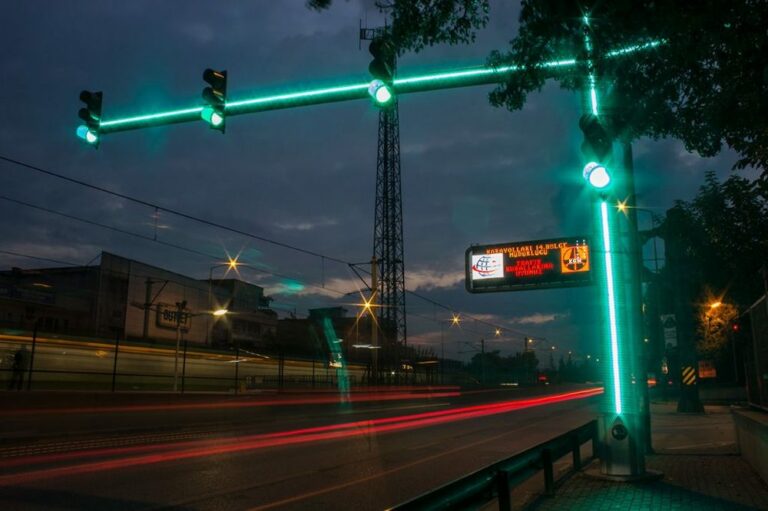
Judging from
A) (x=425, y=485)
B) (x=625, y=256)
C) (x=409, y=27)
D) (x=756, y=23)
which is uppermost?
(x=409, y=27)

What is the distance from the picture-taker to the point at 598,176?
895 centimetres

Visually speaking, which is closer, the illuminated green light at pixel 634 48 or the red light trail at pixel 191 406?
the illuminated green light at pixel 634 48

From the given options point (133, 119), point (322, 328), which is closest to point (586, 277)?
point (133, 119)

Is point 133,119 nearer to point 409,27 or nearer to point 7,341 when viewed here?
point 409,27

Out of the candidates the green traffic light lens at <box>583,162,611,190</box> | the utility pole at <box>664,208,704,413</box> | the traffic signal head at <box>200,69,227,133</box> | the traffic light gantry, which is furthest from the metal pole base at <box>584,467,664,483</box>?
the utility pole at <box>664,208,704,413</box>

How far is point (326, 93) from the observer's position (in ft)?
29.0

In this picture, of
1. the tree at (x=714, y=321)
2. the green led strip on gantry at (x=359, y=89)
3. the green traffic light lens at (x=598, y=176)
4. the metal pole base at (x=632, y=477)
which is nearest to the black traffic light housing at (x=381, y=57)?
the green led strip on gantry at (x=359, y=89)

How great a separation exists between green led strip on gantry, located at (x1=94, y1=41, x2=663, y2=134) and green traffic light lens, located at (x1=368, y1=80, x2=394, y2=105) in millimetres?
220

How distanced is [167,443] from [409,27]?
41.6 feet

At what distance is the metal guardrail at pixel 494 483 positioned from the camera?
491cm

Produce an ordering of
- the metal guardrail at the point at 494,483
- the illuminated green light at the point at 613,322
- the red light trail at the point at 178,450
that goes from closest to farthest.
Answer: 1. the metal guardrail at the point at 494,483
2. the illuminated green light at the point at 613,322
3. the red light trail at the point at 178,450

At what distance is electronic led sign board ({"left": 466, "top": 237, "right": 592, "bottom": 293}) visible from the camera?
48.7ft

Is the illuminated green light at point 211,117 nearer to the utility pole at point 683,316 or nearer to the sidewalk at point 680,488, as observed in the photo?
the sidewalk at point 680,488

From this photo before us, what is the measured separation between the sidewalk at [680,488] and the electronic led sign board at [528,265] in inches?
157
